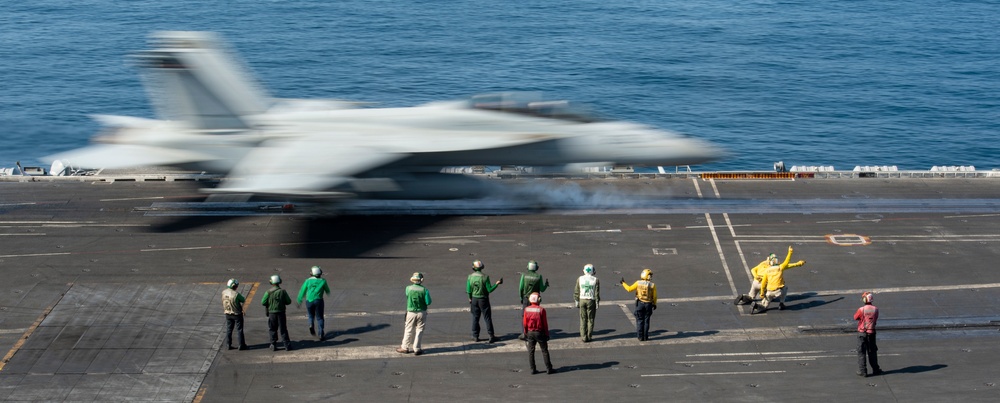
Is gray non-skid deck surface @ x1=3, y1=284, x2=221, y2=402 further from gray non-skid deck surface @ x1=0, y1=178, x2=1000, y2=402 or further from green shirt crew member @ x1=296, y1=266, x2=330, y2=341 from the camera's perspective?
green shirt crew member @ x1=296, y1=266, x2=330, y2=341

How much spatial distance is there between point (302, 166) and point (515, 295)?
8866 mm

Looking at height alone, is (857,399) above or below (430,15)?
below

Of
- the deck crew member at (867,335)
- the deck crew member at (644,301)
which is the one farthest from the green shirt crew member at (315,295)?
the deck crew member at (867,335)

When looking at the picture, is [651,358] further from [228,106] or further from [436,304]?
[228,106]

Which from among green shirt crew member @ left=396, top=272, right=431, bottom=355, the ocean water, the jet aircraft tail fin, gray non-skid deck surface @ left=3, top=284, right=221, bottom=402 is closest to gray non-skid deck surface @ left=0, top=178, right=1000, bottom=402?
gray non-skid deck surface @ left=3, top=284, right=221, bottom=402

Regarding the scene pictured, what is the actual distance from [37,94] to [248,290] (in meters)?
49.6

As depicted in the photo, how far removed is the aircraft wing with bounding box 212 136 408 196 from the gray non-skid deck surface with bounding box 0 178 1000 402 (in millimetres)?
1403

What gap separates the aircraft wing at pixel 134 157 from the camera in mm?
32719

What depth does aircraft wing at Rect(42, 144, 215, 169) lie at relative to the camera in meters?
32.7

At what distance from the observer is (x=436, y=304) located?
80.0 ft

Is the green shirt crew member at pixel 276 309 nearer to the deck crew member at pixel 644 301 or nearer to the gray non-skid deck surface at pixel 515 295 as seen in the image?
the gray non-skid deck surface at pixel 515 295

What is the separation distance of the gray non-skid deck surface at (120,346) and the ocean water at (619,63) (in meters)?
34.0

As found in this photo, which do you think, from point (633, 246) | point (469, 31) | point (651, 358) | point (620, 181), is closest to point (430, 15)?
point (469, 31)

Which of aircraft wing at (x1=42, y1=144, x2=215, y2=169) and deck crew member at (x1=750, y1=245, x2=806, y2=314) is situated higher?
aircraft wing at (x1=42, y1=144, x2=215, y2=169)
